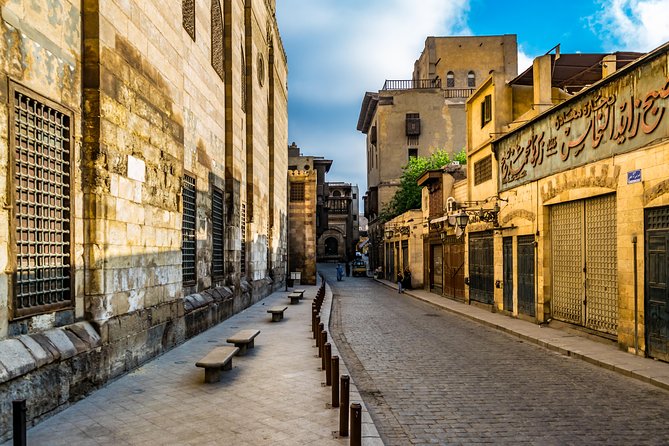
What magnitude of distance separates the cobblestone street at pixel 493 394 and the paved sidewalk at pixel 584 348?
17 cm

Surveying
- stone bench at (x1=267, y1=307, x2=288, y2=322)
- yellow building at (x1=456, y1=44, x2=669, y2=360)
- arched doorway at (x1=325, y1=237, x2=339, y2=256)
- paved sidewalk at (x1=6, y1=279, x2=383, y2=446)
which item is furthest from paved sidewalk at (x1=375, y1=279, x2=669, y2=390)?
arched doorway at (x1=325, y1=237, x2=339, y2=256)

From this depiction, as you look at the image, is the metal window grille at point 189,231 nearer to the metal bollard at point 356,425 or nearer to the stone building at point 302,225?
the metal bollard at point 356,425

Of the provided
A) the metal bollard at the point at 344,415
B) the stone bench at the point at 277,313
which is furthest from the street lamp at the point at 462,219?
the metal bollard at the point at 344,415

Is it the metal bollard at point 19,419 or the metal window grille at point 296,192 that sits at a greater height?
the metal window grille at point 296,192

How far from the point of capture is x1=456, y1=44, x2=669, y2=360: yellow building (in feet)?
30.9

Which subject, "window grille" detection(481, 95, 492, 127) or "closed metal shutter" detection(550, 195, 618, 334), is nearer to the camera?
"closed metal shutter" detection(550, 195, 618, 334)

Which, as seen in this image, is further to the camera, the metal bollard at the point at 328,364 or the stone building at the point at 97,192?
the metal bollard at the point at 328,364

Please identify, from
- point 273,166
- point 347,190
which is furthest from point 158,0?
point 347,190

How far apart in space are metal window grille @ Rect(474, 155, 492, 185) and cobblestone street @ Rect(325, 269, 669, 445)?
26.7 ft

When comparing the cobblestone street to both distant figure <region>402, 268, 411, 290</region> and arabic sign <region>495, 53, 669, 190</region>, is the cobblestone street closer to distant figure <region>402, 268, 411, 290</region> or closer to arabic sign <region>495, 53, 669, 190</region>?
arabic sign <region>495, 53, 669, 190</region>

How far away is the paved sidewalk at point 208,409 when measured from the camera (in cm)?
523

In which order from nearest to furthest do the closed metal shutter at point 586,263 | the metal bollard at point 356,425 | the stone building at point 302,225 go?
1. the metal bollard at point 356,425
2. the closed metal shutter at point 586,263
3. the stone building at point 302,225

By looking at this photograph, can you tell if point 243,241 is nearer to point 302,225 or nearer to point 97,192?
point 97,192

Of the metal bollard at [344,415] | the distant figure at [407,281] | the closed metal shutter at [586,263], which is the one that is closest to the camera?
the metal bollard at [344,415]
